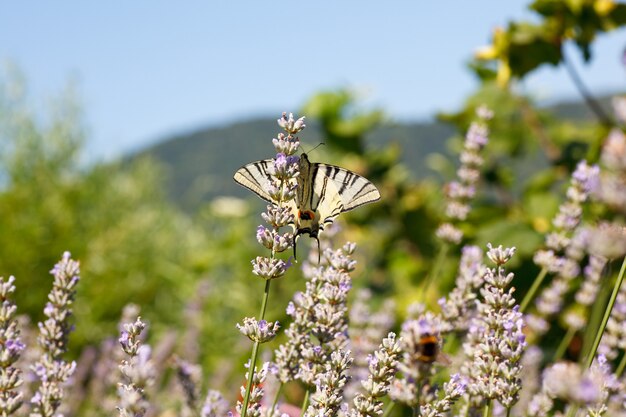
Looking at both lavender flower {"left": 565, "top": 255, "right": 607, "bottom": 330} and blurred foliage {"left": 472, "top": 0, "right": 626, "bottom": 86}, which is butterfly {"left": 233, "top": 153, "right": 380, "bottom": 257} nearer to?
lavender flower {"left": 565, "top": 255, "right": 607, "bottom": 330}

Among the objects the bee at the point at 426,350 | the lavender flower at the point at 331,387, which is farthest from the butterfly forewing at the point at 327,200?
the bee at the point at 426,350

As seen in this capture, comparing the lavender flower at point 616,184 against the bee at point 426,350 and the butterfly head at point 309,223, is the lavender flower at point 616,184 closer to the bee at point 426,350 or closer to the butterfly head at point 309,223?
the bee at point 426,350

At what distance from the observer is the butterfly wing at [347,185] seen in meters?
2.19

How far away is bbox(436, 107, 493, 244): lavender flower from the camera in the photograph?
8.68 feet

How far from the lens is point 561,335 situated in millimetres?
3604

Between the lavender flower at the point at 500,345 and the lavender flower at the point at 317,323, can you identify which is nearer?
the lavender flower at the point at 500,345

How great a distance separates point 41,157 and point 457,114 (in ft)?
22.4

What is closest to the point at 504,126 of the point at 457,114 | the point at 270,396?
the point at 457,114

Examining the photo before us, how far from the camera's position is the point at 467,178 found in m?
2.70

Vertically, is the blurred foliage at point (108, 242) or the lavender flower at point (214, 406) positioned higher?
the blurred foliage at point (108, 242)

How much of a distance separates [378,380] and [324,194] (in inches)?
35.3

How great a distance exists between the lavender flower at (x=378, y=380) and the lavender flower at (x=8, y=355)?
74 centimetres

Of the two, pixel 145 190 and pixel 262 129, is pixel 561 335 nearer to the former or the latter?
pixel 145 190

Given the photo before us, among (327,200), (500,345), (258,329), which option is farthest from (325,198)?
(500,345)
